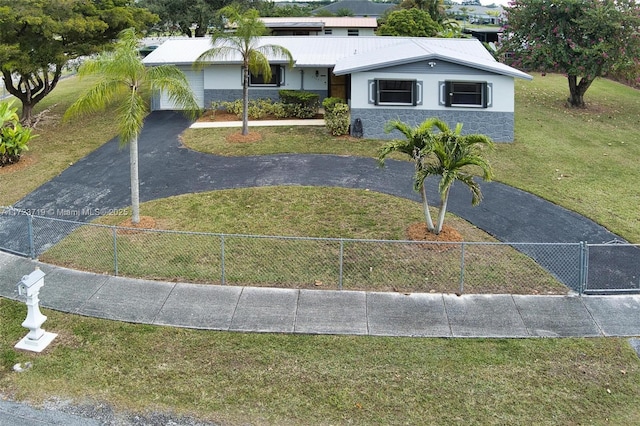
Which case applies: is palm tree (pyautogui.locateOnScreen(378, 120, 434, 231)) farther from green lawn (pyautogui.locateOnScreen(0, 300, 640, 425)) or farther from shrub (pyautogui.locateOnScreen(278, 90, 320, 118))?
shrub (pyautogui.locateOnScreen(278, 90, 320, 118))

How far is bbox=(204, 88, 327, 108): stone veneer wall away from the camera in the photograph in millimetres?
27156

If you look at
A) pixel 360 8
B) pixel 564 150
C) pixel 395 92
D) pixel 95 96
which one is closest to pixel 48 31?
pixel 95 96

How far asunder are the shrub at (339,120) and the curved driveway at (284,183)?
2501 mm

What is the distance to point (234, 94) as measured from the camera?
27.3 m

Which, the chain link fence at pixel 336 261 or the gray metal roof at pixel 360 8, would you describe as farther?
the gray metal roof at pixel 360 8

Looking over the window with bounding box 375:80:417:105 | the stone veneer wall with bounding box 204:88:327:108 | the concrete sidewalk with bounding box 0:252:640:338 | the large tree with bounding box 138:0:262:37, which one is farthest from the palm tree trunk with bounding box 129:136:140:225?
the large tree with bounding box 138:0:262:37

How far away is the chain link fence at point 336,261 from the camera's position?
38.2 ft

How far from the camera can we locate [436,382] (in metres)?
8.62

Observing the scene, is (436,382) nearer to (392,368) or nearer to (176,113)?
(392,368)

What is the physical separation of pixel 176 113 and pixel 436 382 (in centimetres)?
2180

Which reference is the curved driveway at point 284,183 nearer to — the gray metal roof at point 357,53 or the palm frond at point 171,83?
the palm frond at point 171,83

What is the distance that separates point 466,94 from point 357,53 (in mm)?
7145

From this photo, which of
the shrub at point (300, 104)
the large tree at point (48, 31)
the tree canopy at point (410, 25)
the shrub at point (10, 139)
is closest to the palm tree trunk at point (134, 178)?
the shrub at point (10, 139)

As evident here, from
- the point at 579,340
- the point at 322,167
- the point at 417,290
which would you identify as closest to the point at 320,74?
the point at 322,167
